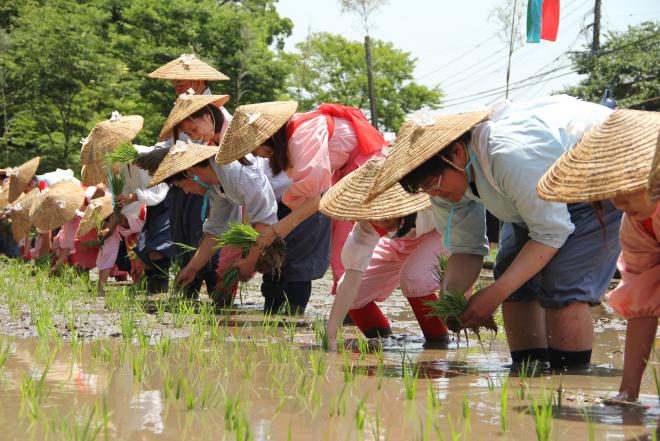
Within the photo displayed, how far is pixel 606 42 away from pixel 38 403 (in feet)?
87.9

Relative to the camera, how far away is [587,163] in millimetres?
2590

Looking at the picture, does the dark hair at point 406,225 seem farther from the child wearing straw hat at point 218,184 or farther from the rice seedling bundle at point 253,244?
the child wearing straw hat at point 218,184

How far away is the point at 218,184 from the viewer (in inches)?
239

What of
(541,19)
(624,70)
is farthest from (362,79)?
(541,19)

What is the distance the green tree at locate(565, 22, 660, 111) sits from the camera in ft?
80.5

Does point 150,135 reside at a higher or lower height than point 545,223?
higher

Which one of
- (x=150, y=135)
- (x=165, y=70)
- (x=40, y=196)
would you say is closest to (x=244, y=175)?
(x=165, y=70)

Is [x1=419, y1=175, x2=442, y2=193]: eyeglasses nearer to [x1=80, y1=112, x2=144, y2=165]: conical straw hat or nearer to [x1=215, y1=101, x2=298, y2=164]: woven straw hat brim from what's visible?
[x1=215, y1=101, x2=298, y2=164]: woven straw hat brim

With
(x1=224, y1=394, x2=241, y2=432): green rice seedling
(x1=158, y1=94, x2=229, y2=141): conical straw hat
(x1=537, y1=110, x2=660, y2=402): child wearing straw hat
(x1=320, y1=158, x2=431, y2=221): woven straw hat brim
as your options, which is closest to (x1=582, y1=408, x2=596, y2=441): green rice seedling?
(x1=537, y1=110, x2=660, y2=402): child wearing straw hat

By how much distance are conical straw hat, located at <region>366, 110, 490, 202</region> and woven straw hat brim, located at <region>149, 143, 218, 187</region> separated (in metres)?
2.33

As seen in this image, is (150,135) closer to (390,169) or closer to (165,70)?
(165,70)

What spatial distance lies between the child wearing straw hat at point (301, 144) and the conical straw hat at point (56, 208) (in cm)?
411

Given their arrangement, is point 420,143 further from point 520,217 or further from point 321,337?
point 321,337

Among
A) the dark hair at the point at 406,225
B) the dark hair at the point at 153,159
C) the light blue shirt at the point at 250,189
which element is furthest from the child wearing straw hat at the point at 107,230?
the dark hair at the point at 406,225
